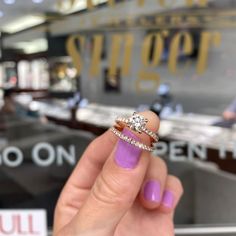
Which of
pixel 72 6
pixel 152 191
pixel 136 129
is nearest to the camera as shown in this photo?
pixel 136 129

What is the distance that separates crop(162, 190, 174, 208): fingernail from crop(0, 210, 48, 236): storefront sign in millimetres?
489

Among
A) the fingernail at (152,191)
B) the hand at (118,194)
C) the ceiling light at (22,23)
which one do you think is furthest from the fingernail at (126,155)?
the ceiling light at (22,23)

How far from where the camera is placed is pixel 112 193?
390 mm

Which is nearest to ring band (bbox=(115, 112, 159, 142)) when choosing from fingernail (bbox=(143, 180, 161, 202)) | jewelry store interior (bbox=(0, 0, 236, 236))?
fingernail (bbox=(143, 180, 161, 202))

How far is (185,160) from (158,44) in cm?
30

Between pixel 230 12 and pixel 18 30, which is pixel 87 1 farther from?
pixel 230 12

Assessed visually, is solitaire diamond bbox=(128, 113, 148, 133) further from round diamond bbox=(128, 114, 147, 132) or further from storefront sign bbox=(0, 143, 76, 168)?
storefront sign bbox=(0, 143, 76, 168)

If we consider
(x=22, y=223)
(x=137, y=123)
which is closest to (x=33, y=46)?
(x=22, y=223)

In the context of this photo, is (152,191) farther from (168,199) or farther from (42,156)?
(42,156)

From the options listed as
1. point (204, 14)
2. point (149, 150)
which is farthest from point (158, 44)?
point (149, 150)

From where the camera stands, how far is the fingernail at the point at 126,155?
0.38 metres

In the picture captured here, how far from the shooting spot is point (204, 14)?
83 cm

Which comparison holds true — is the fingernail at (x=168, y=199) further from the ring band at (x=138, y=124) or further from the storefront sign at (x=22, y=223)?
the storefront sign at (x=22, y=223)

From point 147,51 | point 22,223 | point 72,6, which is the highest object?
point 72,6
